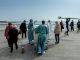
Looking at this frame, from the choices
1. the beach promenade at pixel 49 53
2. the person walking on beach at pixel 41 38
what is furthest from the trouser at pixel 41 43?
the beach promenade at pixel 49 53

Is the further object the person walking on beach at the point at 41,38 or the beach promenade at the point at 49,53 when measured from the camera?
the person walking on beach at the point at 41,38

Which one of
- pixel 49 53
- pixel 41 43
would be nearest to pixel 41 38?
pixel 41 43

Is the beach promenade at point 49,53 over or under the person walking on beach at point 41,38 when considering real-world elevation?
under

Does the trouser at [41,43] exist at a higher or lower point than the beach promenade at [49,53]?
higher

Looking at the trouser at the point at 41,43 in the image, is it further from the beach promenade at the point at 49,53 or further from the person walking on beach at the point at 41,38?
the beach promenade at the point at 49,53

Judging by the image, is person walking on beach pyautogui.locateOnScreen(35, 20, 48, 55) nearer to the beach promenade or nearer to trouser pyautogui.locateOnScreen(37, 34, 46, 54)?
trouser pyautogui.locateOnScreen(37, 34, 46, 54)

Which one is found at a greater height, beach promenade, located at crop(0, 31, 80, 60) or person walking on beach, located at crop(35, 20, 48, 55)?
person walking on beach, located at crop(35, 20, 48, 55)

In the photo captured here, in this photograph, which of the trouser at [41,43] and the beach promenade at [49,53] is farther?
the trouser at [41,43]

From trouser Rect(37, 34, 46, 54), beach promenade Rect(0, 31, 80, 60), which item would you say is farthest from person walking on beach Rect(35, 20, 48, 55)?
beach promenade Rect(0, 31, 80, 60)

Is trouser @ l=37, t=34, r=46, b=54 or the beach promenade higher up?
trouser @ l=37, t=34, r=46, b=54

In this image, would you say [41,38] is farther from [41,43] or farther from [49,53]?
[49,53]

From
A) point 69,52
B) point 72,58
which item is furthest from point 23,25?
point 72,58

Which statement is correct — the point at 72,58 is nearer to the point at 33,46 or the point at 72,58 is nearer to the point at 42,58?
the point at 42,58

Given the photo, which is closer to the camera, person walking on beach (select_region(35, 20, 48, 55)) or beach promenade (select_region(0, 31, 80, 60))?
beach promenade (select_region(0, 31, 80, 60))
